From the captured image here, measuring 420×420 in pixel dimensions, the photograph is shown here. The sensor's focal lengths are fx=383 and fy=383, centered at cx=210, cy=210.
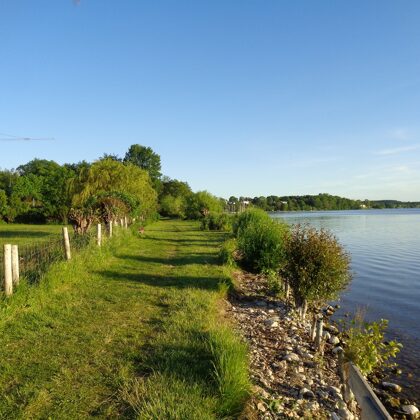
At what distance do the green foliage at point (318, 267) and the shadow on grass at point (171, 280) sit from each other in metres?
2.62

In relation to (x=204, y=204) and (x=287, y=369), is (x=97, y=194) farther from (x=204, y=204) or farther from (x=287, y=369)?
(x=204, y=204)

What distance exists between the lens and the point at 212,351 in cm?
553

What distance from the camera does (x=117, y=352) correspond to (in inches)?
240

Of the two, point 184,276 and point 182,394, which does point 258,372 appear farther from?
point 184,276

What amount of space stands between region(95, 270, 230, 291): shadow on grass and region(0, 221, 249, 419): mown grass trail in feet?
0.47

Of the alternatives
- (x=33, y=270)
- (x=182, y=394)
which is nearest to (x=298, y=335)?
(x=182, y=394)

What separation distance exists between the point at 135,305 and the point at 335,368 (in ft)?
15.0

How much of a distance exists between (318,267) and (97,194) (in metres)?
19.3

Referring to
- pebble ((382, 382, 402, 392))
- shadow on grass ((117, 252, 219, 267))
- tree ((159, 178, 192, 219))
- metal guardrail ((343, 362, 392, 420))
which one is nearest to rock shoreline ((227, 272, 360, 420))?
metal guardrail ((343, 362, 392, 420))

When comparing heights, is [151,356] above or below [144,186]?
below

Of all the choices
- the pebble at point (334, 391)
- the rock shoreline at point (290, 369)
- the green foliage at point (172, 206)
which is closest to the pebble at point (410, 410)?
the rock shoreline at point (290, 369)

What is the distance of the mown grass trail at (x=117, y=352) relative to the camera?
4488 mm

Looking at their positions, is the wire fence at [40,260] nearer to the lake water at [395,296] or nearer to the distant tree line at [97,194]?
the distant tree line at [97,194]

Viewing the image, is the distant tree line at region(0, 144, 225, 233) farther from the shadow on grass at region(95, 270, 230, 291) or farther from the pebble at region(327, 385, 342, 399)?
the pebble at region(327, 385, 342, 399)
